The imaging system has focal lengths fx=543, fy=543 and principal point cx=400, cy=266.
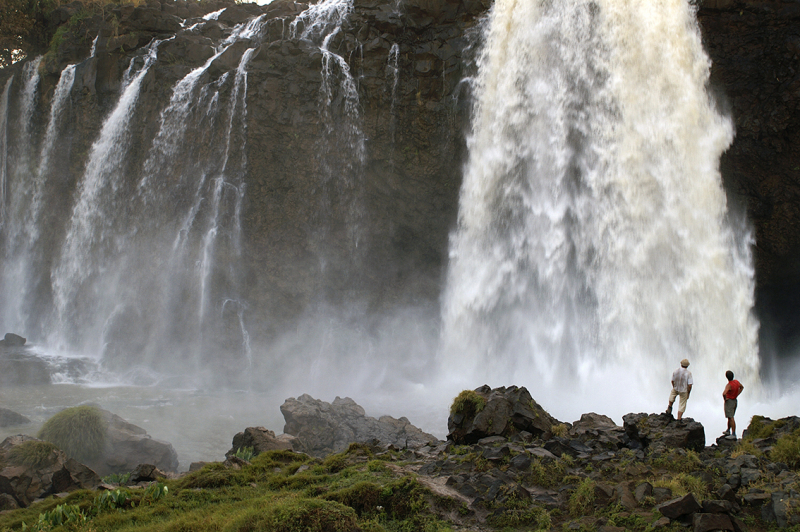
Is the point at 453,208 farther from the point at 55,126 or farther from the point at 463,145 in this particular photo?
the point at 55,126

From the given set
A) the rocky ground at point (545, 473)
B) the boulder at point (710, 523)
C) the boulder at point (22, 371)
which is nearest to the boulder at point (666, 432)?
the rocky ground at point (545, 473)

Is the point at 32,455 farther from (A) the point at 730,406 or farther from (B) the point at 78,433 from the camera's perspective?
(A) the point at 730,406

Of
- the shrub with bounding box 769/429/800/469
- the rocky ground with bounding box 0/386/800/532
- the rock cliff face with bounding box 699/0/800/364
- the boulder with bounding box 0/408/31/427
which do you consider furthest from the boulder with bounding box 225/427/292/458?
the rock cliff face with bounding box 699/0/800/364

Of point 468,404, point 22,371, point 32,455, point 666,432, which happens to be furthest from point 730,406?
point 22,371

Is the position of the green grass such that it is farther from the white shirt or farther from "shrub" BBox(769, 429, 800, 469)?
the white shirt

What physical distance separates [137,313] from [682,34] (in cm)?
2560

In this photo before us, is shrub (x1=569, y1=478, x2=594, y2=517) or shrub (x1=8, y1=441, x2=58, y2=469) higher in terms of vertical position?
shrub (x1=569, y1=478, x2=594, y2=517)

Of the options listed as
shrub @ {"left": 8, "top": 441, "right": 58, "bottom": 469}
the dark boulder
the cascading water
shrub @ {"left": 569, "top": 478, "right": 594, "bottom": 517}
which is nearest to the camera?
shrub @ {"left": 569, "top": 478, "right": 594, "bottom": 517}

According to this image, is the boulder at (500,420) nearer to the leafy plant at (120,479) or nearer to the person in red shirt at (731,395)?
the person in red shirt at (731,395)

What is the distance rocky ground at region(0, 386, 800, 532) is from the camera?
676 centimetres

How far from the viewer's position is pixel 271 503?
7.30m

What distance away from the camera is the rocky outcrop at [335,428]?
14.4m

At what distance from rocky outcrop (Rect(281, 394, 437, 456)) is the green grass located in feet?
15.3

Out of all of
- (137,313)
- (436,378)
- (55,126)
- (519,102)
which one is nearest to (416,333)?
(436,378)
